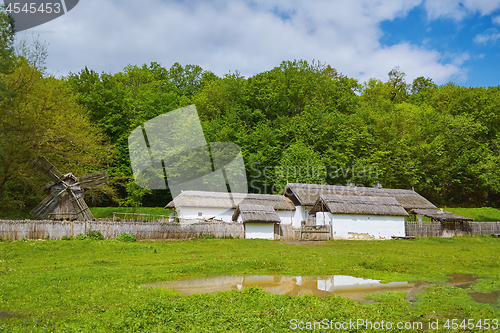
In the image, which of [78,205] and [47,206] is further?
[78,205]

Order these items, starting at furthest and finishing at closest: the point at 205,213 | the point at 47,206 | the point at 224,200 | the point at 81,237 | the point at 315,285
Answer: the point at 224,200
the point at 205,213
the point at 47,206
the point at 81,237
the point at 315,285

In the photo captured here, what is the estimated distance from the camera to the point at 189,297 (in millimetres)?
10438

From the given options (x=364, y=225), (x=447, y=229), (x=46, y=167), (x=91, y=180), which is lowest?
(x=447, y=229)

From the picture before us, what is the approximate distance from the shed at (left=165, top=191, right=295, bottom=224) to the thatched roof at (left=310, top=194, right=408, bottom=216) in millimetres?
3335

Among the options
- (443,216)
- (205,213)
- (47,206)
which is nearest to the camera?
(47,206)

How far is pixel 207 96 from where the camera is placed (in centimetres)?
5569

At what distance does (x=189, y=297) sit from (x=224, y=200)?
2498 cm

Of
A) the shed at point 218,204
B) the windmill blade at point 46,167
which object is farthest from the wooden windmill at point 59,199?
the shed at point 218,204

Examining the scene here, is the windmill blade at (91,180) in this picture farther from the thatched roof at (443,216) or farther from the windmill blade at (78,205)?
the thatched roof at (443,216)

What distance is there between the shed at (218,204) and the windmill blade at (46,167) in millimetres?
10346

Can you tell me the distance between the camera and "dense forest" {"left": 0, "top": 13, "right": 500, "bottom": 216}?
45594 millimetres

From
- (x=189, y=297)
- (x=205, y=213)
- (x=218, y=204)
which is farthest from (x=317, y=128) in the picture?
(x=189, y=297)

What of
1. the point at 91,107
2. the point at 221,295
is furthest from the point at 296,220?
the point at 91,107

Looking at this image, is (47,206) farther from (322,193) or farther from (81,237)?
(322,193)
